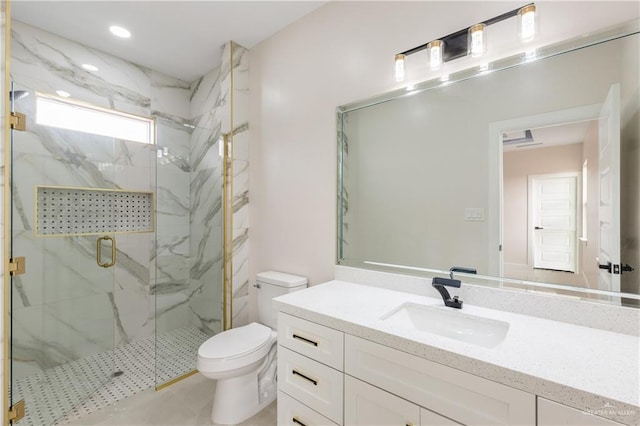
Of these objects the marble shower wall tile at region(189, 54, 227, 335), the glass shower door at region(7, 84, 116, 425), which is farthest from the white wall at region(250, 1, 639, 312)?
the glass shower door at region(7, 84, 116, 425)

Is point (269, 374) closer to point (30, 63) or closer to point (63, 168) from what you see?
point (63, 168)

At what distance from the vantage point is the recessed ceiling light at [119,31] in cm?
218

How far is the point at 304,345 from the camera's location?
128cm

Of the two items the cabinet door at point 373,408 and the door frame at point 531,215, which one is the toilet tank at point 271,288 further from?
the door frame at point 531,215

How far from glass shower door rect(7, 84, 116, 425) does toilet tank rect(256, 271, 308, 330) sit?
1.30m

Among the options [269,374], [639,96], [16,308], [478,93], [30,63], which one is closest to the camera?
[639,96]

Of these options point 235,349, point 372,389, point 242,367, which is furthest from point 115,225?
point 372,389

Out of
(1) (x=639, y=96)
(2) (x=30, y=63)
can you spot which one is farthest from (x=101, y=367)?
(1) (x=639, y=96)

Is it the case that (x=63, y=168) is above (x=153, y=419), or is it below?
above

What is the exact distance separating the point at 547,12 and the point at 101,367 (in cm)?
356

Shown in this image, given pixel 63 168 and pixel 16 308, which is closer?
pixel 16 308

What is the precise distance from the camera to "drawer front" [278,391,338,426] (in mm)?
1226

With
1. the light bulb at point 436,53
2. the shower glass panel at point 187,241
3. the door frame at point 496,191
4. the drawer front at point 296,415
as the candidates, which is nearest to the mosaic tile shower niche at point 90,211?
the shower glass panel at point 187,241

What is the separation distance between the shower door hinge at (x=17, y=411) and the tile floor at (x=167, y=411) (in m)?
0.27
